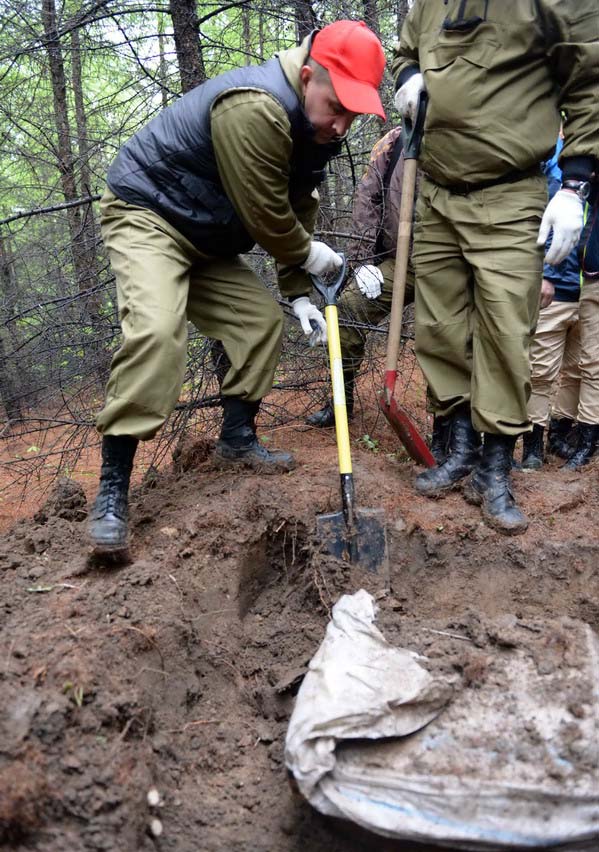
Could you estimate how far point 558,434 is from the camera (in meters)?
4.41

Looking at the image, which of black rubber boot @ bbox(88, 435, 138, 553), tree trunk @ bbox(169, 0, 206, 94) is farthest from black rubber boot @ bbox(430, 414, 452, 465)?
tree trunk @ bbox(169, 0, 206, 94)

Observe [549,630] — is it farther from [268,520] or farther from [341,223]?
[341,223]

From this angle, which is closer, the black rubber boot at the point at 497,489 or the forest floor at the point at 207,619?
the forest floor at the point at 207,619

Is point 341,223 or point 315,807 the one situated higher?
point 341,223

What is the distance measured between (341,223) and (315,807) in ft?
13.4

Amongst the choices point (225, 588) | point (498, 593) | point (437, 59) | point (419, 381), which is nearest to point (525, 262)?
point (437, 59)

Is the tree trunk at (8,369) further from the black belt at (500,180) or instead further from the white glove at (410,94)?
the black belt at (500,180)

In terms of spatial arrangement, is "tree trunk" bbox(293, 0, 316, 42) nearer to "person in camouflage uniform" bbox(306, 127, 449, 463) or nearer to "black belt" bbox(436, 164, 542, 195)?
"person in camouflage uniform" bbox(306, 127, 449, 463)

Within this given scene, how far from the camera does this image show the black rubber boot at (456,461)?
10.5ft

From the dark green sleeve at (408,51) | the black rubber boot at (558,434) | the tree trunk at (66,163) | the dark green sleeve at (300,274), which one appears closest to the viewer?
the dark green sleeve at (408,51)

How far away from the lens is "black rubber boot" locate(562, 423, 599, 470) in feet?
13.1

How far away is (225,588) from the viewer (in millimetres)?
2689

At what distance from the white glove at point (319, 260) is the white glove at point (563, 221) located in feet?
3.11

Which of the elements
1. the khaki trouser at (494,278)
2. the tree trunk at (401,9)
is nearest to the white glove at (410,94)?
the khaki trouser at (494,278)
